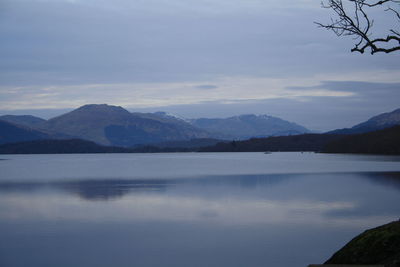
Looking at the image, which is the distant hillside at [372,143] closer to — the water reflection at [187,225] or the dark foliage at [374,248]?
the water reflection at [187,225]

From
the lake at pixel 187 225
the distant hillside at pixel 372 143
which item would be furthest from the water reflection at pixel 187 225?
the distant hillside at pixel 372 143

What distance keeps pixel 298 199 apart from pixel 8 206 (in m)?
17.7

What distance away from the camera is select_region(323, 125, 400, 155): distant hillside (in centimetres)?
15479

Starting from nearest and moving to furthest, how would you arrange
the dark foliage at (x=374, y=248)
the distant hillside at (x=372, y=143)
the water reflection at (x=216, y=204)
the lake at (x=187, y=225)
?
the dark foliage at (x=374, y=248)
the lake at (x=187, y=225)
the water reflection at (x=216, y=204)
the distant hillside at (x=372, y=143)

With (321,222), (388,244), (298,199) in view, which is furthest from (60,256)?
(298,199)

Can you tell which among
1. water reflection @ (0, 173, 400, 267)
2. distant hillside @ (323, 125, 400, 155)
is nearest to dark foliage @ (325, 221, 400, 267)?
water reflection @ (0, 173, 400, 267)

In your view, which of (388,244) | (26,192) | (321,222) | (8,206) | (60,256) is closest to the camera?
(388,244)

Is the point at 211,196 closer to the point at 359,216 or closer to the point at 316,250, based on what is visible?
the point at 359,216

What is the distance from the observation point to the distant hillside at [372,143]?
154788mm

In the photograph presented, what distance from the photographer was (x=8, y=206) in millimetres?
31859

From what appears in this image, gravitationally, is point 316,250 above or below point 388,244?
below

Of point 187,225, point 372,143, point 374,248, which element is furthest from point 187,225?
point 372,143

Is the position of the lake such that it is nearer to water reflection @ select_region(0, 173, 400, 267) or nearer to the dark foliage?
water reflection @ select_region(0, 173, 400, 267)

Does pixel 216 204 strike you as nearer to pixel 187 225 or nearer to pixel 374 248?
pixel 187 225
